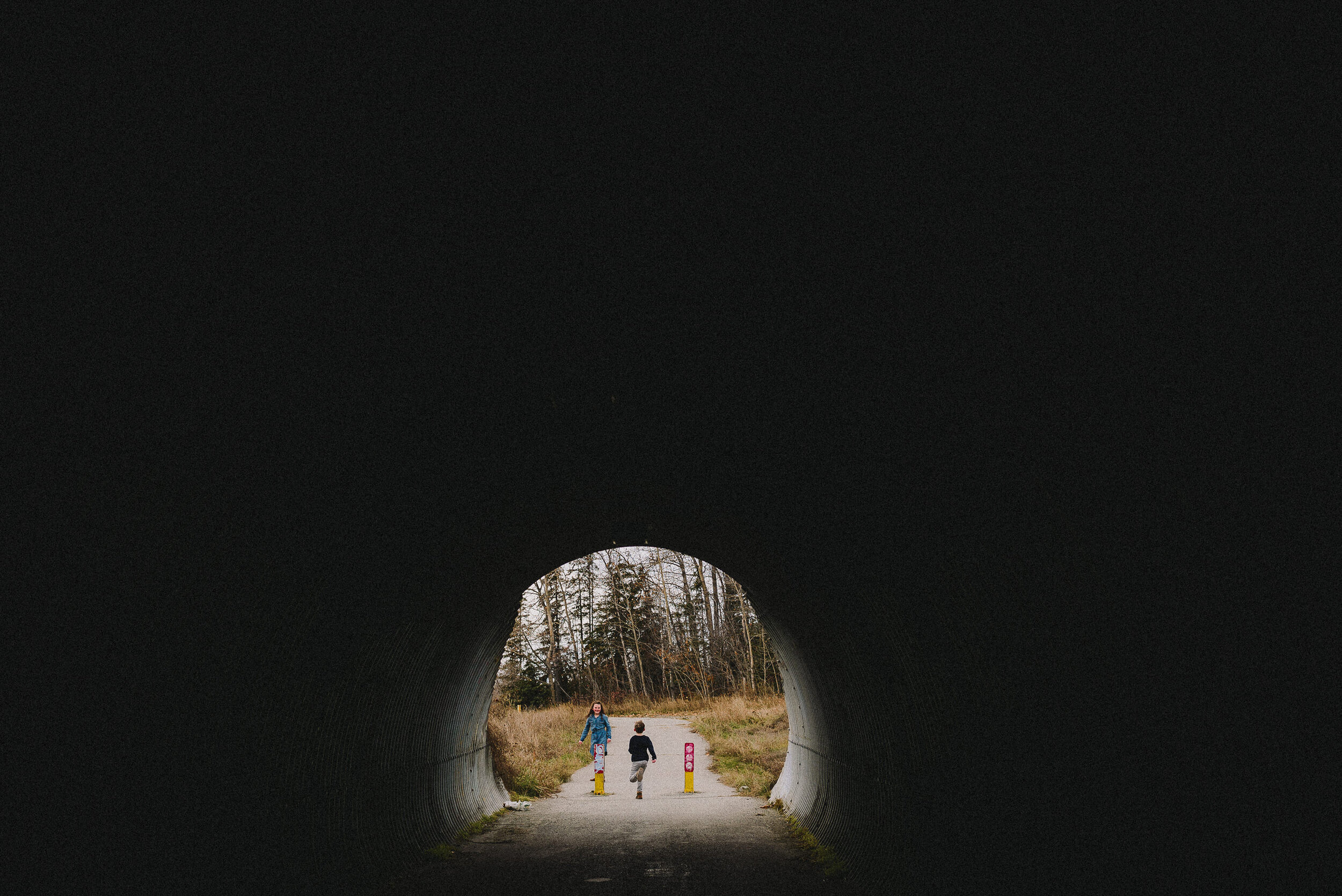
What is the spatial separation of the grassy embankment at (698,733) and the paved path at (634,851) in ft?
3.20

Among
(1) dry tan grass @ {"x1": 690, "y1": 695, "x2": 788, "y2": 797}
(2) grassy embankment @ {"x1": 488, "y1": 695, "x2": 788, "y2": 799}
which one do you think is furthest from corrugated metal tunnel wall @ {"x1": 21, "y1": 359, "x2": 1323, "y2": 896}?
(1) dry tan grass @ {"x1": 690, "y1": 695, "x2": 788, "y2": 797}

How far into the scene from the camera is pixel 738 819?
15.0 m

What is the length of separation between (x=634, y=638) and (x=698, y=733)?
887 inches

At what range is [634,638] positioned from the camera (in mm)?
55938

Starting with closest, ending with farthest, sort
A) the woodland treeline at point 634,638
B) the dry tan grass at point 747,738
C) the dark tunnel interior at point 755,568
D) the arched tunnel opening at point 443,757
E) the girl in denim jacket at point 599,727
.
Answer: the dark tunnel interior at point 755,568 < the arched tunnel opening at point 443,757 < the girl in denim jacket at point 599,727 < the dry tan grass at point 747,738 < the woodland treeline at point 634,638

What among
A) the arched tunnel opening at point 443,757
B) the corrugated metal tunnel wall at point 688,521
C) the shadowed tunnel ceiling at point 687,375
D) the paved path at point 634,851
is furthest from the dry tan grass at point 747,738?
the shadowed tunnel ceiling at point 687,375

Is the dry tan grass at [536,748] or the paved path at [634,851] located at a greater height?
the dry tan grass at [536,748]

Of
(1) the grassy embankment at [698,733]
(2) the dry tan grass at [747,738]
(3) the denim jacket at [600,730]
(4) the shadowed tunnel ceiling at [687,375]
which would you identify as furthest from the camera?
(2) the dry tan grass at [747,738]

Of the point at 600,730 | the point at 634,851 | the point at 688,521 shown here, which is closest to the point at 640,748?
the point at 600,730

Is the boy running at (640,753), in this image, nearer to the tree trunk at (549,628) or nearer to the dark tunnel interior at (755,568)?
the dark tunnel interior at (755,568)

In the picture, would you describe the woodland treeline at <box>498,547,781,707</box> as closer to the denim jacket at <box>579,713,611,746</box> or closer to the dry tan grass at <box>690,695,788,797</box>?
the dry tan grass at <box>690,695,788,797</box>

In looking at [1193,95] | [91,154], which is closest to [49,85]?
[91,154]

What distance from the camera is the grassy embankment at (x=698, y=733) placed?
64.1 ft

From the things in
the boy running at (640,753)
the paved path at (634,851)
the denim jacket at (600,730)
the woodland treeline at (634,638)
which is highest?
the woodland treeline at (634,638)
